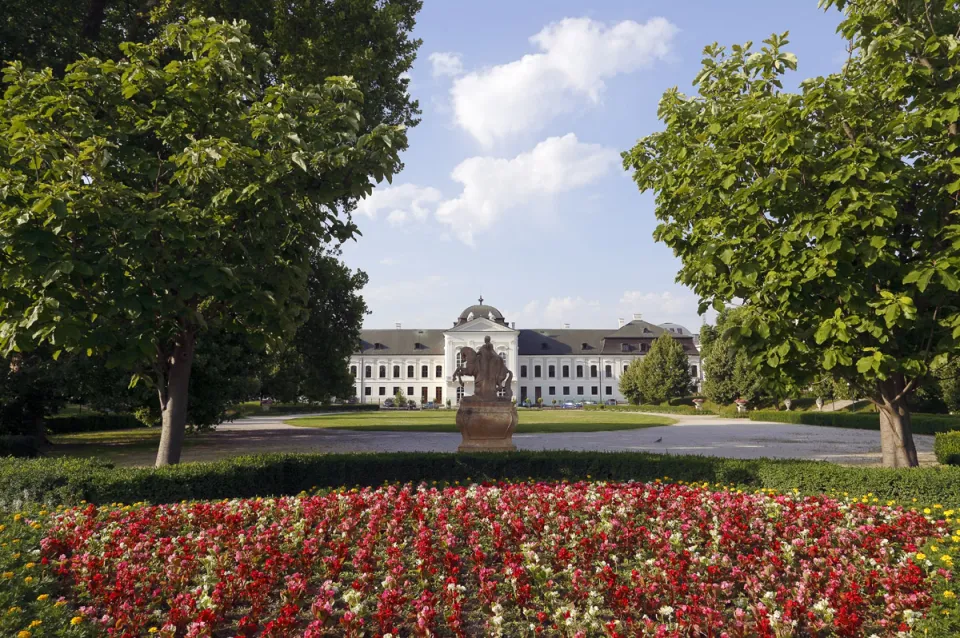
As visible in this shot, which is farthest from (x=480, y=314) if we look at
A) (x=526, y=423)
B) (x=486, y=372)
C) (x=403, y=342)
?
(x=486, y=372)

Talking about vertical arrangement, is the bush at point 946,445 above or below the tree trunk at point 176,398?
below

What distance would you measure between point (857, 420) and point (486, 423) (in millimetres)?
23622

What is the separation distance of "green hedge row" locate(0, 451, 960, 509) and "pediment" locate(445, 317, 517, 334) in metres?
73.3

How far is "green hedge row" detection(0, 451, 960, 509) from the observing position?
24.9 feet

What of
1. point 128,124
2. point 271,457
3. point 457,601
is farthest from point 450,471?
point 128,124

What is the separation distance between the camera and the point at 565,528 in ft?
18.9

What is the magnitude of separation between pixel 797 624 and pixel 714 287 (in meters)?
6.09

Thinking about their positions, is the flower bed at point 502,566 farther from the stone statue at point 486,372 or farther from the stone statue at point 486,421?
the stone statue at point 486,372

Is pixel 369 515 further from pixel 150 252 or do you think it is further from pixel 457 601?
pixel 150 252

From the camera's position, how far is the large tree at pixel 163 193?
20.8 feet

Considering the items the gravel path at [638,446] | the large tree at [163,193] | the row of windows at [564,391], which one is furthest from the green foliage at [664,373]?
the large tree at [163,193]

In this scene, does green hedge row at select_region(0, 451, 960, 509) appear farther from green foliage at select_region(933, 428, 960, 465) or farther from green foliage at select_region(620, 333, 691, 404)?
green foliage at select_region(620, 333, 691, 404)

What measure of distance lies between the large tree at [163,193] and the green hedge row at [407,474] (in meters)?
1.70

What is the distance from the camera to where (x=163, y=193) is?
7195 millimetres
